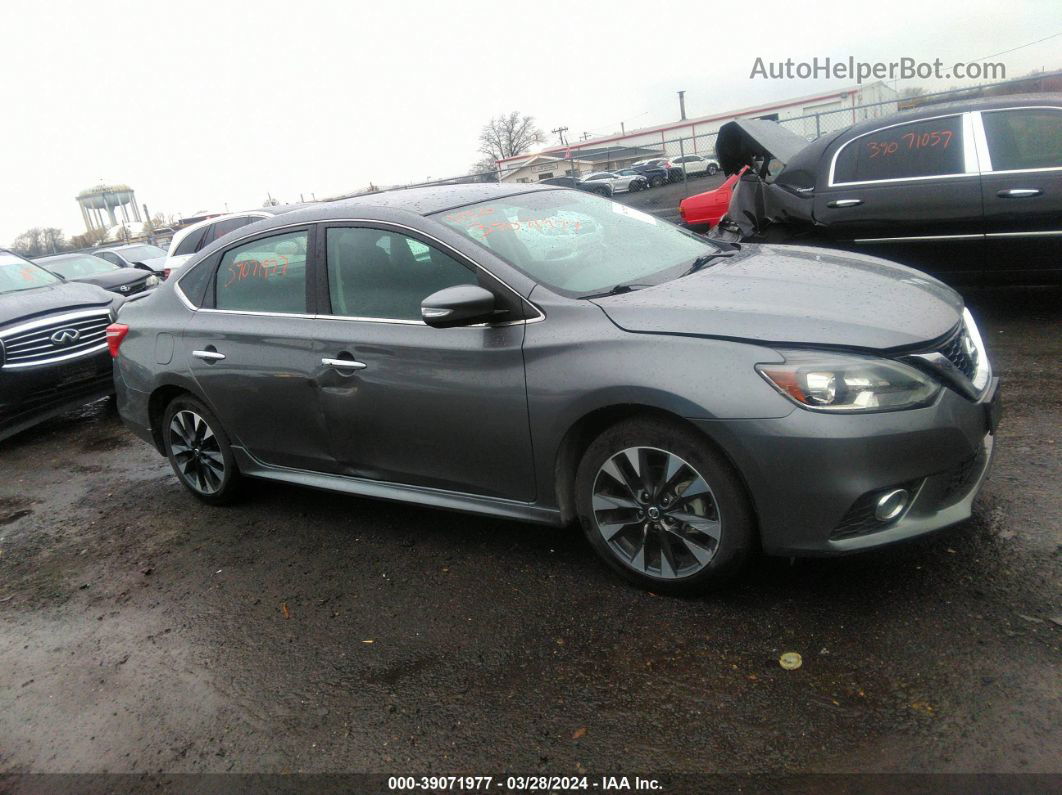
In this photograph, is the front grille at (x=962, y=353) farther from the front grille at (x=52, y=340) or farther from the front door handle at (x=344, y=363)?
the front grille at (x=52, y=340)

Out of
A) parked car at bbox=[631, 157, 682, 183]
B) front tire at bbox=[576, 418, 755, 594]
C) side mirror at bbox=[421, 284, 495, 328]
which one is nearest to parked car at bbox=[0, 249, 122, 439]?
side mirror at bbox=[421, 284, 495, 328]

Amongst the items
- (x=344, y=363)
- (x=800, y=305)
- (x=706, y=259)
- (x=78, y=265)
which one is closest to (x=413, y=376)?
(x=344, y=363)

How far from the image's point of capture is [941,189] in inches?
254

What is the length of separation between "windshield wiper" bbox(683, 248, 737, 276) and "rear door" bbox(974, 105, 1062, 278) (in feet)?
10.3

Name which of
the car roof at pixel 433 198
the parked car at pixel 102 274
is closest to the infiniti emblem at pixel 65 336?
the car roof at pixel 433 198

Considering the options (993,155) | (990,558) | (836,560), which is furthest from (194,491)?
(993,155)

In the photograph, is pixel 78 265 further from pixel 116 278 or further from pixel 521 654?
pixel 521 654

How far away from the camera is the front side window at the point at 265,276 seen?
169 inches

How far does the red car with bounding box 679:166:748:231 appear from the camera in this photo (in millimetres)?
11898

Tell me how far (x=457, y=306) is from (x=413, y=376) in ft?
1.69

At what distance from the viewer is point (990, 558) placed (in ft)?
10.6

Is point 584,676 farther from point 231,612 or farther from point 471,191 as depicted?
point 471,191

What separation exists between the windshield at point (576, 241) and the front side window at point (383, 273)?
7.2 inches

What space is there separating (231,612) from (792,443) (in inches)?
102
